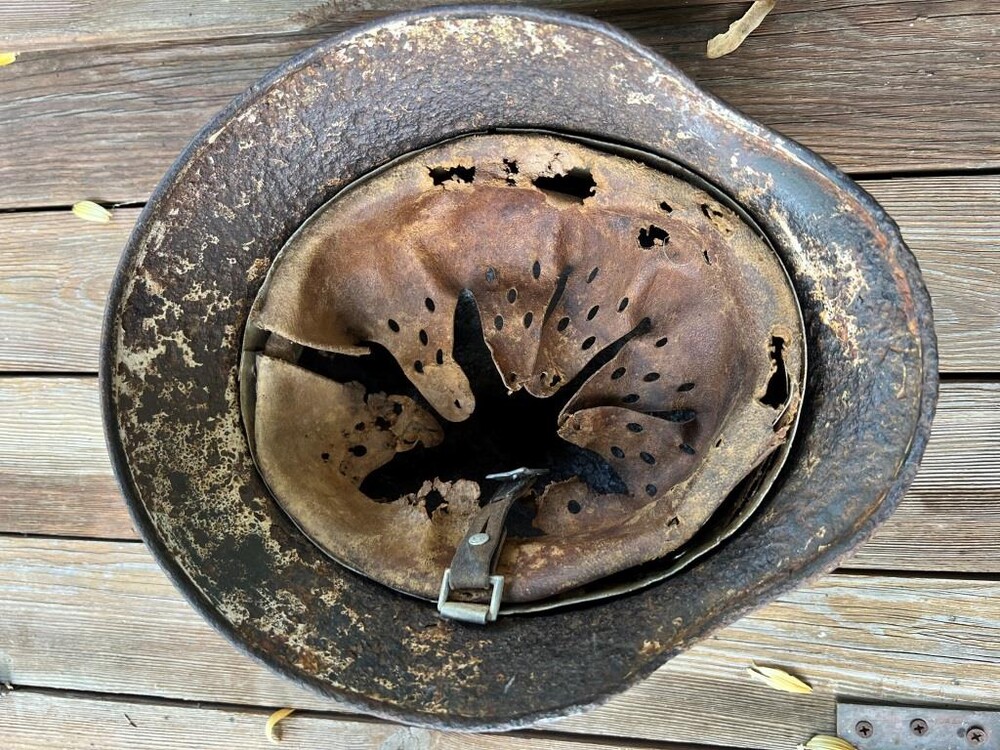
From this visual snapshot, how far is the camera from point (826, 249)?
90 centimetres

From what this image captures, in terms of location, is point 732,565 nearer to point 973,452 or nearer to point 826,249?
point 826,249

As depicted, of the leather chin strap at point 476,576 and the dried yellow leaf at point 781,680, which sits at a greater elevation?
the leather chin strap at point 476,576

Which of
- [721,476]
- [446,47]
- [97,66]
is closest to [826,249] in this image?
[721,476]

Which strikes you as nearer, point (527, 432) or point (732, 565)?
point (732, 565)

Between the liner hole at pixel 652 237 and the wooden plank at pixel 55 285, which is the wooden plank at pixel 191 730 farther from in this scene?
the liner hole at pixel 652 237

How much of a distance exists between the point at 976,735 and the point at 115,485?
1.48 metres

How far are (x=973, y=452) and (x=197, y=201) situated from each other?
3.81 ft

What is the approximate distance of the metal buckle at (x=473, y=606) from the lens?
96 cm

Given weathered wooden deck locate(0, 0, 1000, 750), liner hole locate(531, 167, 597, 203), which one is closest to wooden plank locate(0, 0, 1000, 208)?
weathered wooden deck locate(0, 0, 1000, 750)

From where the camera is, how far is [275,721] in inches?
57.3

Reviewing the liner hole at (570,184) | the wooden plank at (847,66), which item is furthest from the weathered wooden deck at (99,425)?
the liner hole at (570,184)

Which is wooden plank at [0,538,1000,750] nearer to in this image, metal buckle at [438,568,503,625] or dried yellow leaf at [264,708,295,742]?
dried yellow leaf at [264,708,295,742]

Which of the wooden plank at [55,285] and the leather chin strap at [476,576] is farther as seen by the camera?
the wooden plank at [55,285]

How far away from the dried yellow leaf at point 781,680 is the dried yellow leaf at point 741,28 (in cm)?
96
